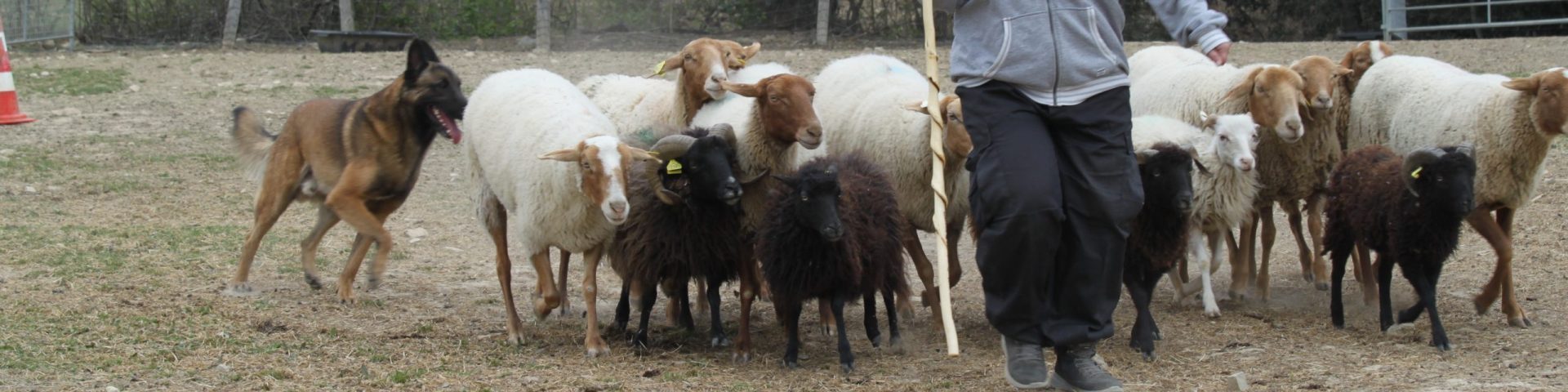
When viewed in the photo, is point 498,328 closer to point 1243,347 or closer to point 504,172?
point 504,172

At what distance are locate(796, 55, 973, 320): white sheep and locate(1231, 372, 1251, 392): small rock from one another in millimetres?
1703

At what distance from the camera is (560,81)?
7504 mm

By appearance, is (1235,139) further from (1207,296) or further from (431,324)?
(431,324)

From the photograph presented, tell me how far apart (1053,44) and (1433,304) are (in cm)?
259

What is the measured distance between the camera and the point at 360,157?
24.3 feet

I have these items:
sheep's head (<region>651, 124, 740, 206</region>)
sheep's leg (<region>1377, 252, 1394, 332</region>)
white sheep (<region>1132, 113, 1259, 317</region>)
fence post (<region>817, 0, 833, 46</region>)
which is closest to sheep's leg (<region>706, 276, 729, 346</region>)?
sheep's head (<region>651, 124, 740, 206</region>)

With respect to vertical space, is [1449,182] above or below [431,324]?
above

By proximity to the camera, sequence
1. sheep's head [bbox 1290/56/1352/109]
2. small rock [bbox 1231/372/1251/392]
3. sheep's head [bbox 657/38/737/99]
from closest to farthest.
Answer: small rock [bbox 1231/372/1251/392], sheep's head [bbox 1290/56/1352/109], sheep's head [bbox 657/38/737/99]

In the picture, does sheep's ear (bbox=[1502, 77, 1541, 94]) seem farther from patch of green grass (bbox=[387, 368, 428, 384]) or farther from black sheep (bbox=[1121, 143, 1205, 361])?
patch of green grass (bbox=[387, 368, 428, 384])

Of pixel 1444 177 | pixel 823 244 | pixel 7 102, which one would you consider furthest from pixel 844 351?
pixel 7 102

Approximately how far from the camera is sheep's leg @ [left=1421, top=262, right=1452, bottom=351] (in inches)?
249

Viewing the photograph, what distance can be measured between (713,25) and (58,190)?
9.05 meters

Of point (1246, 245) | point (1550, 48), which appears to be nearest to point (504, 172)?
point (1246, 245)

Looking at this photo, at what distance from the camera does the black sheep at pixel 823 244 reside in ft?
19.9
